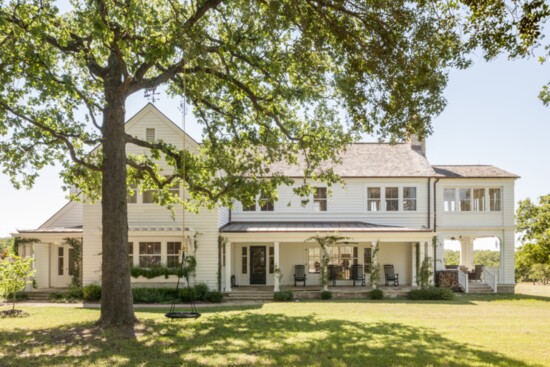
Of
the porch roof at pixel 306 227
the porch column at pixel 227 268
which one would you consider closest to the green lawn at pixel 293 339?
the porch column at pixel 227 268

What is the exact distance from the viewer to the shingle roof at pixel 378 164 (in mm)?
27734

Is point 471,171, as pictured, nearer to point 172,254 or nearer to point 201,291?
point 201,291

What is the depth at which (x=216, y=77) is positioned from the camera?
15.8 meters

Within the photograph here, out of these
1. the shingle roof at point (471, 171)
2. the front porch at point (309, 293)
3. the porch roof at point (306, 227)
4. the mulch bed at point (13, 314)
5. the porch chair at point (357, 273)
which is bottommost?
the front porch at point (309, 293)

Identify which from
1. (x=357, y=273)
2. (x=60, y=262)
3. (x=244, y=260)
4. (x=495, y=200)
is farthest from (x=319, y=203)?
(x=60, y=262)

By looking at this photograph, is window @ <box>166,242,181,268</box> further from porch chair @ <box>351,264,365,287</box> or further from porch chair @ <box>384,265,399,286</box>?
porch chair @ <box>384,265,399,286</box>

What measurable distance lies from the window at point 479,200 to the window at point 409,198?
3.51 metres

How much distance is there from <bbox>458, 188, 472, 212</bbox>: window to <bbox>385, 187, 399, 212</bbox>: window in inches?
136

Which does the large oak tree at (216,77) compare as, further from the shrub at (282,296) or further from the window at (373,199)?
the window at (373,199)

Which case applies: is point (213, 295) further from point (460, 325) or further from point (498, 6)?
point (498, 6)

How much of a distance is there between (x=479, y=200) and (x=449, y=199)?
1.64 m

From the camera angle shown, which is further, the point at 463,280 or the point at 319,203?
the point at 319,203

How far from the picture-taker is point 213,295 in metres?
22.5

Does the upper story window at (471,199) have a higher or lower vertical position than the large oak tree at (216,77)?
lower
